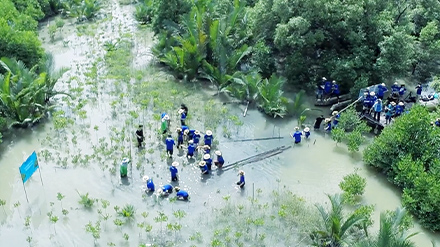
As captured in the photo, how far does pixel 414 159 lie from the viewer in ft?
48.9

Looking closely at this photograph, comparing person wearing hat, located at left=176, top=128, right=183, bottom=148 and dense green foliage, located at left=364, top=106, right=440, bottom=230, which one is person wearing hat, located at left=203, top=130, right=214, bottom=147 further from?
dense green foliage, located at left=364, top=106, right=440, bottom=230

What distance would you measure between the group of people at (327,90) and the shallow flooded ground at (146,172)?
179 cm

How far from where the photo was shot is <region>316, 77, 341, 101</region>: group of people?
19.2 meters

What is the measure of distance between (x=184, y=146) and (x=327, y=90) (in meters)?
6.62

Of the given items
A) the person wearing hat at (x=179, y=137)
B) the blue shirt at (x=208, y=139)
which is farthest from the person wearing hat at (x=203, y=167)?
the person wearing hat at (x=179, y=137)

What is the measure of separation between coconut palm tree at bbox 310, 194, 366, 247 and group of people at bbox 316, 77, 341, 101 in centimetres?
783

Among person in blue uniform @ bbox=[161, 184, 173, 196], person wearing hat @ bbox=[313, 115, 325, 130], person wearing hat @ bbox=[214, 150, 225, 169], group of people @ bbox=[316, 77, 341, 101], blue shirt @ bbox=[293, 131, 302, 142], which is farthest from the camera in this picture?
group of people @ bbox=[316, 77, 341, 101]

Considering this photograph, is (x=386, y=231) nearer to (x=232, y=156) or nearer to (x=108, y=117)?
(x=232, y=156)

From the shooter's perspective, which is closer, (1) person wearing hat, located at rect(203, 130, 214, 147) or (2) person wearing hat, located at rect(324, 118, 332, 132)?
(1) person wearing hat, located at rect(203, 130, 214, 147)

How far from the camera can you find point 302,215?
44.4 feet

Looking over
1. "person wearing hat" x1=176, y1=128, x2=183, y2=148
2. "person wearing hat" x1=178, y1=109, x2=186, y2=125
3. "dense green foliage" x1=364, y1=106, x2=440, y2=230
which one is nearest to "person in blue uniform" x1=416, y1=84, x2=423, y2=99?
"dense green foliage" x1=364, y1=106, x2=440, y2=230

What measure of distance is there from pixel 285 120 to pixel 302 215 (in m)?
5.75

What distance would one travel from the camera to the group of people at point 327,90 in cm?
1922

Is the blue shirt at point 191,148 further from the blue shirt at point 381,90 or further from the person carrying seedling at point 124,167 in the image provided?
the blue shirt at point 381,90
